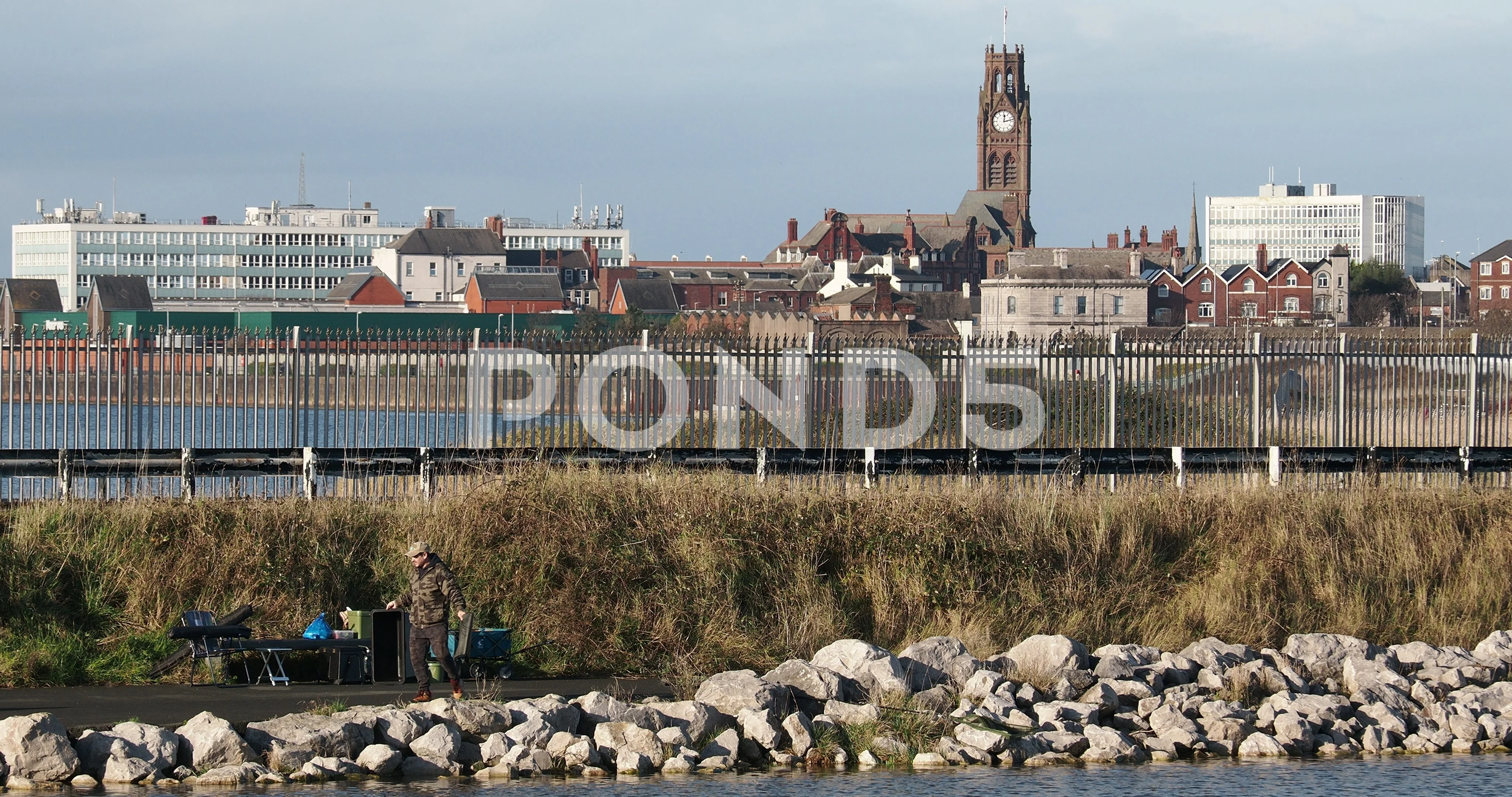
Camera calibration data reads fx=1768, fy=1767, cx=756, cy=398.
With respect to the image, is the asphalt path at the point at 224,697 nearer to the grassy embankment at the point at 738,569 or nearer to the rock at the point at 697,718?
the grassy embankment at the point at 738,569

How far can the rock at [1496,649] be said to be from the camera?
15.8 metres

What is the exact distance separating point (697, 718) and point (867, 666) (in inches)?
63.7

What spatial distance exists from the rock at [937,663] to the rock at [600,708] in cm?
233

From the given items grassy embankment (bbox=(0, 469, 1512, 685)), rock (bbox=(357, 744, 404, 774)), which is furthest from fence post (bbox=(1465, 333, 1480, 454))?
rock (bbox=(357, 744, 404, 774))

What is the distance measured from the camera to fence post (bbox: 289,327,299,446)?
19094 millimetres

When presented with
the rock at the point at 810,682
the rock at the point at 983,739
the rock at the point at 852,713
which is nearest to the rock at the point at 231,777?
the rock at the point at 810,682

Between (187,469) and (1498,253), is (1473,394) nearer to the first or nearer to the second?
(187,469)

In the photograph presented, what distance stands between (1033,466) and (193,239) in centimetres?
14690

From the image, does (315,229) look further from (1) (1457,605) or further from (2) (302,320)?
(1) (1457,605)

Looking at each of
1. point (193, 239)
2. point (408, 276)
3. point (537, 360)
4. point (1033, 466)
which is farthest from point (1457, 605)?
point (193, 239)

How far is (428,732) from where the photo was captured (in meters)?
12.1

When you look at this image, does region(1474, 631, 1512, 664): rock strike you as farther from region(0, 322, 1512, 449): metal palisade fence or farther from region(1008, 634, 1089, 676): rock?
region(0, 322, 1512, 449): metal palisade fence

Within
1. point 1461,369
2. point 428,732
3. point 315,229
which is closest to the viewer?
point 428,732

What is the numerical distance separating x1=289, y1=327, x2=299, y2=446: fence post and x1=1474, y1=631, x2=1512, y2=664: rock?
12.1 m
